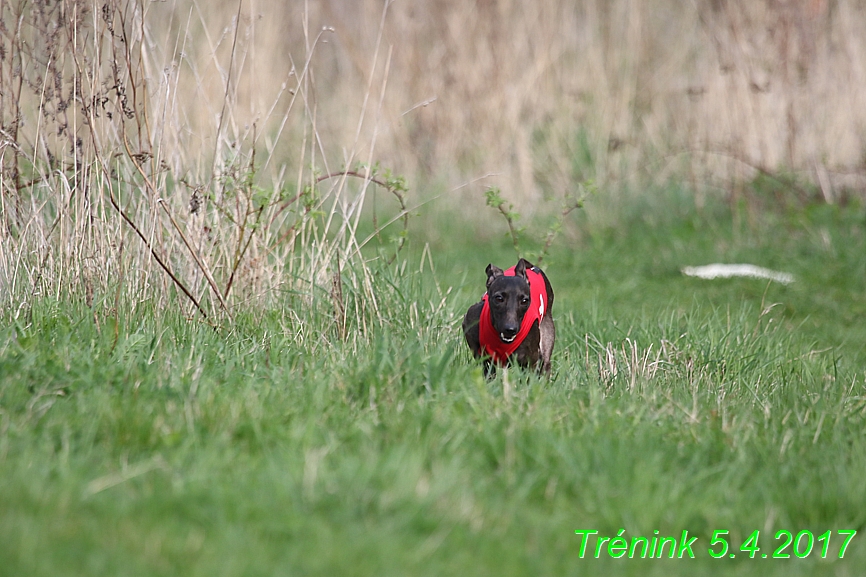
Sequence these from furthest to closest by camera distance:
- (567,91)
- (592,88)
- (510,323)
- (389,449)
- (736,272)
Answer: (592,88) < (567,91) < (736,272) < (510,323) < (389,449)

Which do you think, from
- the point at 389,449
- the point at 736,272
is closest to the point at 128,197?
the point at 389,449

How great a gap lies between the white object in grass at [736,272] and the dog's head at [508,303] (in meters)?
3.51

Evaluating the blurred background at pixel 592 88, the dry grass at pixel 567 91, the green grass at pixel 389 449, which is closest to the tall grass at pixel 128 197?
the green grass at pixel 389 449

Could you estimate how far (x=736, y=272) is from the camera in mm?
7266

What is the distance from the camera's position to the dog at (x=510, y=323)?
410 centimetres

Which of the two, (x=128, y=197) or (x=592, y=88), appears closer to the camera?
(x=128, y=197)

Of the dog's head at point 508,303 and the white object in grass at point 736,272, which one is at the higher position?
the dog's head at point 508,303

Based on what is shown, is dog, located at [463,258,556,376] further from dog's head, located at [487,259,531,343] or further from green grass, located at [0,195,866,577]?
green grass, located at [0,195,866,577]

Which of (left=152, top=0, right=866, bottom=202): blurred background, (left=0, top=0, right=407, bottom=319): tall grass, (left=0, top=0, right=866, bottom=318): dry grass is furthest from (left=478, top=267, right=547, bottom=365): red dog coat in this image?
(left=152, top=0, right=866, bottom=202): blurred background

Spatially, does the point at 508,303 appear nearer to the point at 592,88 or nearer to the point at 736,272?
the point at 736,272

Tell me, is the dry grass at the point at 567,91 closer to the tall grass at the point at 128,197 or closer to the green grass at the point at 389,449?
the tall grass at the point at 128,197

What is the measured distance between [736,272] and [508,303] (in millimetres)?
3801

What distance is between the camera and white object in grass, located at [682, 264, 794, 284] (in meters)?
7.13

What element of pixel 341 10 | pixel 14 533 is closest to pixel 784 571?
pixel 14 533
